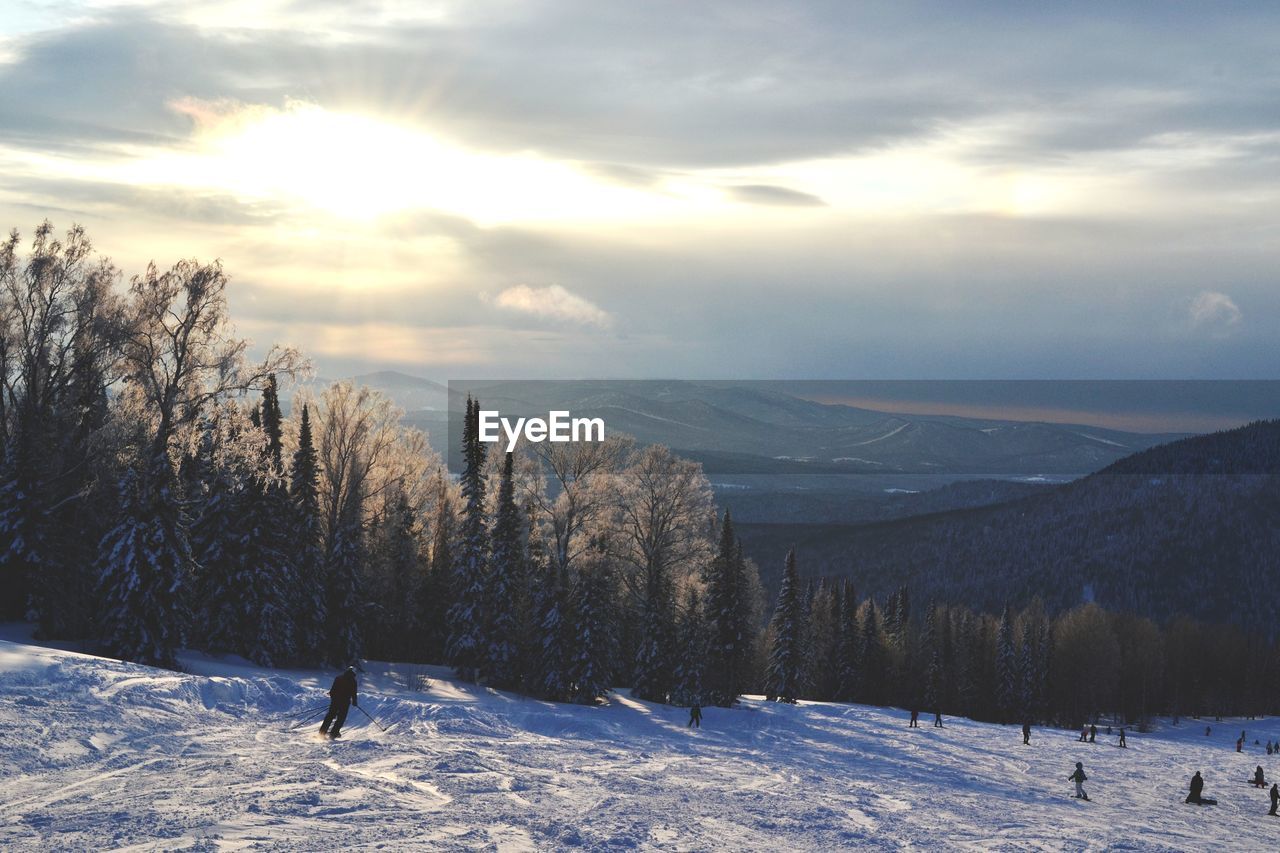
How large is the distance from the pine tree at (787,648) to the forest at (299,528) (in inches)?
9.3

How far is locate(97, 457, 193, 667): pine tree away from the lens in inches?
1526

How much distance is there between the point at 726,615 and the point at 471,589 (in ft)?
59.1

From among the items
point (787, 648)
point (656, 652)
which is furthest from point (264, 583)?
point (787, 648)

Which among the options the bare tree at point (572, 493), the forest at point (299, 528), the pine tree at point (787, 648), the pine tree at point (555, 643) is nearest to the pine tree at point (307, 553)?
the forest at point (299, 528)

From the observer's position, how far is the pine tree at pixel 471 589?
5016 centimetres

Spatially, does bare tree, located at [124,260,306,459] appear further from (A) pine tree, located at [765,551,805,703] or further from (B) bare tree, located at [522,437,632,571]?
(A) pine tree, located at [765,551,805,703]

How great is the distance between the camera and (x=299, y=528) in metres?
50.2

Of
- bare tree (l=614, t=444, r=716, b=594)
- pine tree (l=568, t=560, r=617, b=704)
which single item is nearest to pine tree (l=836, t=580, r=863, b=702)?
bare tree (l=614, t=444, r=716, b=594)

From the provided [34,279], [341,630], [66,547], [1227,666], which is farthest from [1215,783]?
[1227,666]

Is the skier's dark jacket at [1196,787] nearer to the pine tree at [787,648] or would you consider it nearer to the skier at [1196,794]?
the skier at [1196,794]

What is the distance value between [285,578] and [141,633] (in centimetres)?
949

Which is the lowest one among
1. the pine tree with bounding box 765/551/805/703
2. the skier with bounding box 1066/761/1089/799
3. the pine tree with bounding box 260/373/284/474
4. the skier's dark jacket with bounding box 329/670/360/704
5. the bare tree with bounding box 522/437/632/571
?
the pine tree with bounding box 765/551/805/703

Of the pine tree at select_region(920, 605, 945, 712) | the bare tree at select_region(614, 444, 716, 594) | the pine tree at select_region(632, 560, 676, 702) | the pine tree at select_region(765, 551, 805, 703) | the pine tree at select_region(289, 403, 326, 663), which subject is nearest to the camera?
the pine tree at select_region(289, 403, 326, 663)

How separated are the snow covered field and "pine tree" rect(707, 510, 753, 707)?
16.1 metres
